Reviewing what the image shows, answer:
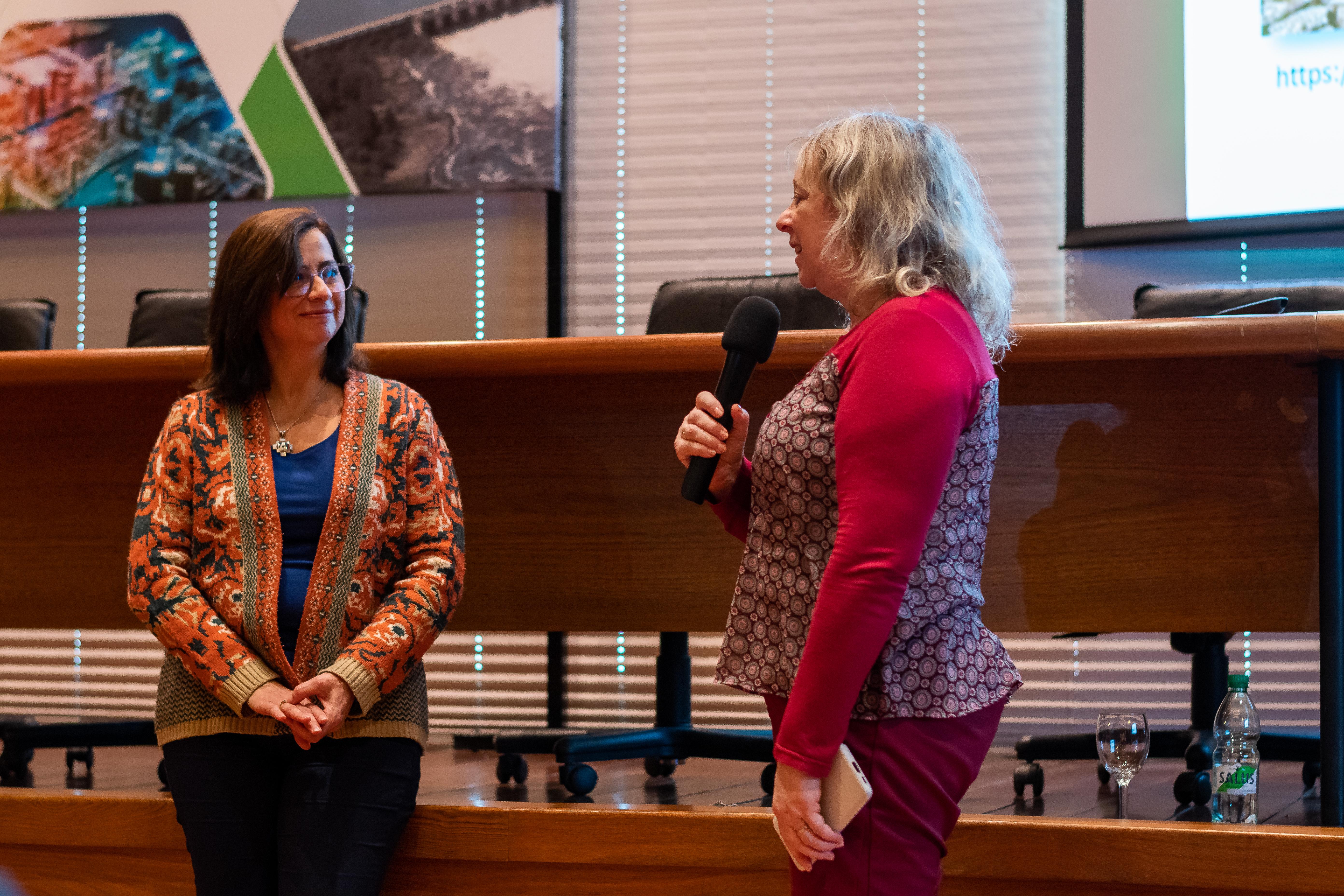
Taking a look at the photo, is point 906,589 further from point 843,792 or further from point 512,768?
point 512,768

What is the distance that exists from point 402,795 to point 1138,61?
112 inches

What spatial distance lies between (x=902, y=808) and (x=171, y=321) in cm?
243

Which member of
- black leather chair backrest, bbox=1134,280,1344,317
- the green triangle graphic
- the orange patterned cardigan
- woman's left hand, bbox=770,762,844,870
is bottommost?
woman's left hand, bbox=770,762,844,870

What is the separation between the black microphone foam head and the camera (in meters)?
1.41

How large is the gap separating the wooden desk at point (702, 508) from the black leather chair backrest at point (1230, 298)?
22.7 inches

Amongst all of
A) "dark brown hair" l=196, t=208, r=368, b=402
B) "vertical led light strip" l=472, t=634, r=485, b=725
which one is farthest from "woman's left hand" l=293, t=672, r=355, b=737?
"vertical led light strip" l=472, t=634, r=485, b=725

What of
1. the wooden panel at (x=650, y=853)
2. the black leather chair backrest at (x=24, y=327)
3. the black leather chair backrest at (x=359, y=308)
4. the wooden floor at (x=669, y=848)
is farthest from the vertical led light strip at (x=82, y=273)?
the wooden panel at (x=650, y=853)

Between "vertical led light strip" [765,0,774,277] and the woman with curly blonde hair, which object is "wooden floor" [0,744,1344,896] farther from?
"vertical led light strip" [765,0,774,277]

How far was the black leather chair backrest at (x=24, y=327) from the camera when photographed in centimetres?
302

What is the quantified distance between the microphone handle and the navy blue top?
64 cm

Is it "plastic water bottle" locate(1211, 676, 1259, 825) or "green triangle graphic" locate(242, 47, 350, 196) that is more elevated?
"green triangle graphic" locate(242, 47, 350, 196)

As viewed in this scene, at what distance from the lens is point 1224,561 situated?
1.99m

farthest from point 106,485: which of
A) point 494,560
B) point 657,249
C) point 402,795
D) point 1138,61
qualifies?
point 1138,61

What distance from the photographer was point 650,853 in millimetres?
1900
